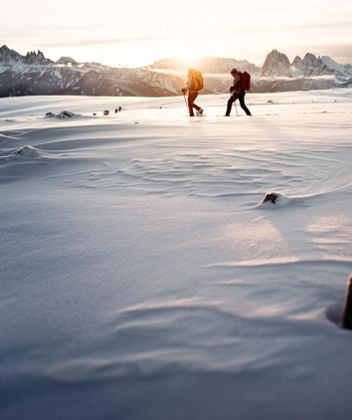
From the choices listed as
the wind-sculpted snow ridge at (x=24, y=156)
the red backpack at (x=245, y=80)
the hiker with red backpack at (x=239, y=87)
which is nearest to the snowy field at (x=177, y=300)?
the wind-sculpted snow ridge at (x=24, y=156)

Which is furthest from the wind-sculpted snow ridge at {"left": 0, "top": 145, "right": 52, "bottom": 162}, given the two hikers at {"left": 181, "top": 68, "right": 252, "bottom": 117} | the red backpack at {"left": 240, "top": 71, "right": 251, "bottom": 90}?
the red backpack at {"left": 240, "top": 71, "right": 251, "bottom": 90}

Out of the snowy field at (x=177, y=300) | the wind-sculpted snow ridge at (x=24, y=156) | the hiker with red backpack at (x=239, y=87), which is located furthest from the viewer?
the hiker with red backpack at (x=239, y=87)

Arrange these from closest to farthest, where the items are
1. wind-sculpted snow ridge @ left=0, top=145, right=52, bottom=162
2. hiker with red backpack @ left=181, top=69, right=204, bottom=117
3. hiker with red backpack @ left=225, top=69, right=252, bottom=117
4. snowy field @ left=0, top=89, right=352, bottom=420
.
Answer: snowy field @ left=0, top=89, right=352, bottom=420 < wind-sculpted snow ridge @ left=0, top=145, right=52, bottom=162 < hiker with red backpack @ left=225, top=69, right=252, bottom=117 < hiker with red backpack @ left=181, top=69, right=204, bottom=117

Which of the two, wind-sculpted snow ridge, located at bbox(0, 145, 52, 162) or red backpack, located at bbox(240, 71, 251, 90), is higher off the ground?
red backpack, located at bbox(240, 71, 251, 90)

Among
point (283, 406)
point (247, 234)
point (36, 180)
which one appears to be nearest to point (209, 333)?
point (283, 406)

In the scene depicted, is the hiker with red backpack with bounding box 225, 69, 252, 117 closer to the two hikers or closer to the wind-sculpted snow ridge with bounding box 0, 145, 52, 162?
the two hikers

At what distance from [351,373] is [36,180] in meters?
3.63

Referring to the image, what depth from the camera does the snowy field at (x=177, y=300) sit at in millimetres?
1176

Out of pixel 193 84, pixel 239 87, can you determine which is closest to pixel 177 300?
pixel 239 87

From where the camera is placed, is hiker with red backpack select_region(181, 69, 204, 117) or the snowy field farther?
hiker with red backpack select_region(181, 69, 204, 117)

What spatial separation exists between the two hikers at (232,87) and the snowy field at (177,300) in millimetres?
8399

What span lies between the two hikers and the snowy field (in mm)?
8399

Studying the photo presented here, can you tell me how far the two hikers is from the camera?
11.7m

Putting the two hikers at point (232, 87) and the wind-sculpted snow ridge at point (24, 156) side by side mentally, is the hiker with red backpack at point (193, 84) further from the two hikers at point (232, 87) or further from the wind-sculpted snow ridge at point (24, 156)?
the wind-sculpted snow ridge at point (24, 156)
